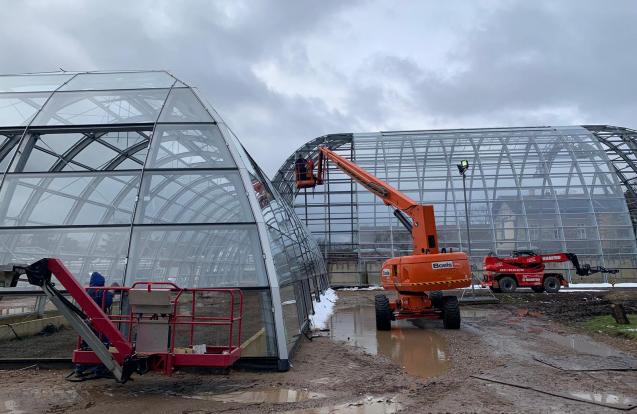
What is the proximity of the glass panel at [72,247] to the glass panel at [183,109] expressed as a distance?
2875mm

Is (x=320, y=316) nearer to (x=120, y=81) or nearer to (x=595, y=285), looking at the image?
(x=120, y=81)

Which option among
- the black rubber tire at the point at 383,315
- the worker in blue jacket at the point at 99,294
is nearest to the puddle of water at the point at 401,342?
the black rubber tire at the point at 383,315

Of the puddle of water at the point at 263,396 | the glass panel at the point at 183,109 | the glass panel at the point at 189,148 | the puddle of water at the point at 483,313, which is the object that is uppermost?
the glass panel at the point at 183,109

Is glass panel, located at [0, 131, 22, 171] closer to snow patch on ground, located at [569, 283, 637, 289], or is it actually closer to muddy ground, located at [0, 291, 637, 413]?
muddy ground, located at [0, 291, 637, 413]

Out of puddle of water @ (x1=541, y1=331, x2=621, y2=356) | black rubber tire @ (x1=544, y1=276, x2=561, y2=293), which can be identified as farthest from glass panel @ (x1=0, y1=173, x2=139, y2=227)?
black rubber tire @ (x1=544, y1=276, x2=561, y2=293)

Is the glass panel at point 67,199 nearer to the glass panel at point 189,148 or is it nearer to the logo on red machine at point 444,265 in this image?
the glass panel at point 189,148

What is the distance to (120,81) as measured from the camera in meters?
11.4

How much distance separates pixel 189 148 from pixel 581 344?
388 inches

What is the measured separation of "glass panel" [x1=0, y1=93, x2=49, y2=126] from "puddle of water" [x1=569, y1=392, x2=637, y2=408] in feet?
38.1

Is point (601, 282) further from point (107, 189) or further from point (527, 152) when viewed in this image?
point (107, 189)

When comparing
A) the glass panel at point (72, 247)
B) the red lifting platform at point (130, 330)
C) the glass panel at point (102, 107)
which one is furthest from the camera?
the glass panel at point (102, 107)

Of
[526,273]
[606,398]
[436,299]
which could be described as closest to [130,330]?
[606,398]

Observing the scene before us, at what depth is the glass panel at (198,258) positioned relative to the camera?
818 centimetres

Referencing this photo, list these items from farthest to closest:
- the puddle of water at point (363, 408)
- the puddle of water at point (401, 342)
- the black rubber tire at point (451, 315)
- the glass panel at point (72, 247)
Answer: the black rubber tire at point (451, 315) → the puddle of water at point (401, 342) → the glass panel at point (72, 247) → the puddle of water at point (363, 408)
